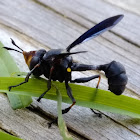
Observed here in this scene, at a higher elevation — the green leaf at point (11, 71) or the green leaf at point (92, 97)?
the green leaf at point (92, 97)

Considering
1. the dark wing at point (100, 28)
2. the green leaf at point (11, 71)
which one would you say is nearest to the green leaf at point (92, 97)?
the green leaf at point (11, 71)

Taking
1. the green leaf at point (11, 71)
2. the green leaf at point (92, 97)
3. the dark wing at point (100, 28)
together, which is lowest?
the green leaf at point (11, 71)

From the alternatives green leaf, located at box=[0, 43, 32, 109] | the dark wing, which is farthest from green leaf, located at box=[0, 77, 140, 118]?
the dark wing

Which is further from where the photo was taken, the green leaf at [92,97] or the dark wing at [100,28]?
the dark wing at [100,28]

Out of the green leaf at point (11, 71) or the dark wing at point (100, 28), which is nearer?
the green leaf at point (11, 71)

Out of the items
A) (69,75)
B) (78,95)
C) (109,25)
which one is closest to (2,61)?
(69,75)

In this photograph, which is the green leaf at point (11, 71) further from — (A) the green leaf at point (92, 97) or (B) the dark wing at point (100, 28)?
(B) the dark wing at point (100, 28)

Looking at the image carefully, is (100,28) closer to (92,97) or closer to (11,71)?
(92,97)
